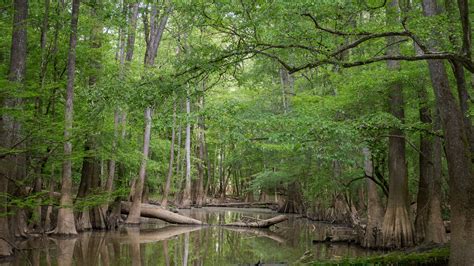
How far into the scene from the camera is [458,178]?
7645 millimetres

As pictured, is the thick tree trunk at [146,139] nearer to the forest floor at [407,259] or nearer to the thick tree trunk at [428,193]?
the thick tree trunk at [428,193]

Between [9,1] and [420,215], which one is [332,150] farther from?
[9,1]

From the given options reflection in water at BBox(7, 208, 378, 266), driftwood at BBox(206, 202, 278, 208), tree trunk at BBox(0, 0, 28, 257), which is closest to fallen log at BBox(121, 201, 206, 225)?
reflection in water at BBox(7, 208, 378, 266)

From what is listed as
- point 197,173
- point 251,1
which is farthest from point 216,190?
point 251,1

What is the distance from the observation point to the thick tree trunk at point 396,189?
1263 cm

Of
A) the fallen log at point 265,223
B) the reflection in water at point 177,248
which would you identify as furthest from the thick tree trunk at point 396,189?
the fallen log at point 265,223

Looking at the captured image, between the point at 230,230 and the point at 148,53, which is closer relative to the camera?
the point at 230,230

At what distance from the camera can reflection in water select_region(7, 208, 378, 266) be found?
988 centimetres

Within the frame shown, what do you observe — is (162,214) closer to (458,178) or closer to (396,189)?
(396,189)

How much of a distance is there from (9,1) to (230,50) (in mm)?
6825

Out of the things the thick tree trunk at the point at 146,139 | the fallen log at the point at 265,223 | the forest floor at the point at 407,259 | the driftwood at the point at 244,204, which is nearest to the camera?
the forest floor at the point at 407,259

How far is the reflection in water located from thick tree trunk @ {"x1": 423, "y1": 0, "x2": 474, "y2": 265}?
3280 mm

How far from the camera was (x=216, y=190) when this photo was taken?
46.2 m

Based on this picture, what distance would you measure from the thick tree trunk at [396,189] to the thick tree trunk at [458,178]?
14.9 ft
